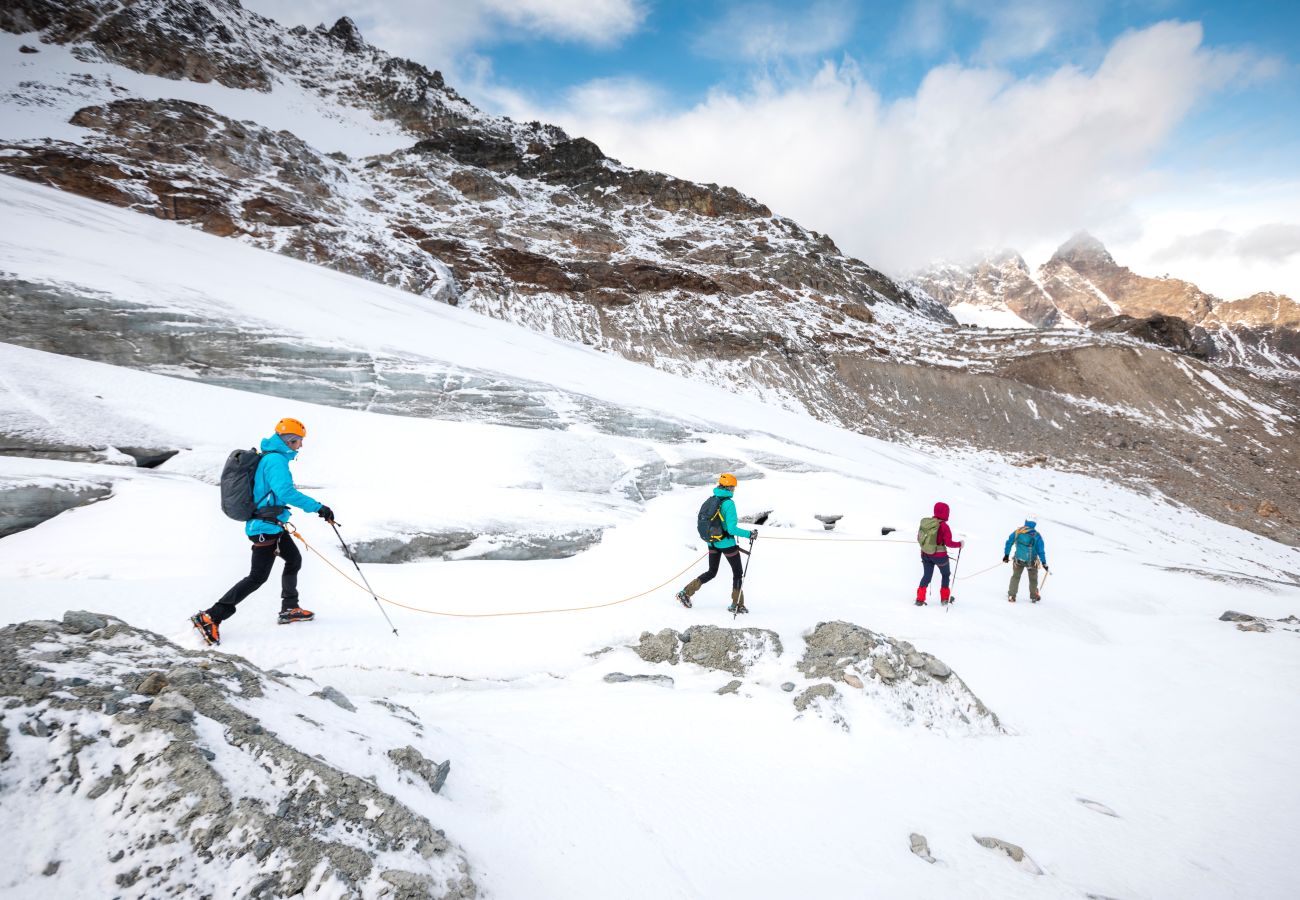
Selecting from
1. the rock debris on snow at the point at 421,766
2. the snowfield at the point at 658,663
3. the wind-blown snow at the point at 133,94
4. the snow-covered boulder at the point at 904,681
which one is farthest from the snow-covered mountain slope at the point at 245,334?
the wind-blown snow at the point at 133,94

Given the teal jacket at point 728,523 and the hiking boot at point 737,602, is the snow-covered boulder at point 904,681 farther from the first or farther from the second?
the teal jacket at point 728,523

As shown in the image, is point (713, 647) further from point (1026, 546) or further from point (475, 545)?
point (1026, 546)

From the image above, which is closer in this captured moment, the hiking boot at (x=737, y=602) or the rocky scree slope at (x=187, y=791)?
the rocky scree slope at (x=187, y=791)

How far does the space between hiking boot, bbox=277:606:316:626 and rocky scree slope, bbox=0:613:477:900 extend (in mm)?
2736

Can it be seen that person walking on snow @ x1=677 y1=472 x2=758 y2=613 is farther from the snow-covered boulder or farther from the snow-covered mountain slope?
the snow-covered mountain slope

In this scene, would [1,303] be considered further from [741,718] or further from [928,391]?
[928,391]

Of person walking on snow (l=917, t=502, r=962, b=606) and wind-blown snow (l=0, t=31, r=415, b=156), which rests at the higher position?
wind-blown snow (l=0, t=31, r=415, b=156)

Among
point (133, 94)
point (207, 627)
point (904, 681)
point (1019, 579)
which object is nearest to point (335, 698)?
point (207, 627)

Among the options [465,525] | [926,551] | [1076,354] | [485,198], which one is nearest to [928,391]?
[1076,354]

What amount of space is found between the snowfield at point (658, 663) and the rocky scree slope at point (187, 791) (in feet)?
0.26

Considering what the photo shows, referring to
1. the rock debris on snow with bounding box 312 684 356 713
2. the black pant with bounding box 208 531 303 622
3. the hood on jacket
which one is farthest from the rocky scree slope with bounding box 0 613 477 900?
the hood on jacket

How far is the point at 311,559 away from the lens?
262 inches

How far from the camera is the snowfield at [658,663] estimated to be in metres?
2.92

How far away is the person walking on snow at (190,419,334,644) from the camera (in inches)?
198
